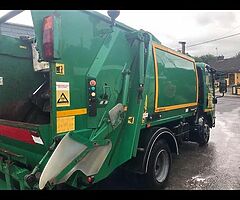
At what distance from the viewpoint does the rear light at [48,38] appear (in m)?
2.51

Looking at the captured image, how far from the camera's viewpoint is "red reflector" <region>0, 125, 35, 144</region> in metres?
2.99

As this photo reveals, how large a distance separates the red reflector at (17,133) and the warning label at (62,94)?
581mm

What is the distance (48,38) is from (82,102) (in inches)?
30.7

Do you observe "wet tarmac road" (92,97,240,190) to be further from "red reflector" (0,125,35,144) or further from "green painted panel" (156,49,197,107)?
"red reflector" (0,125,35,144)

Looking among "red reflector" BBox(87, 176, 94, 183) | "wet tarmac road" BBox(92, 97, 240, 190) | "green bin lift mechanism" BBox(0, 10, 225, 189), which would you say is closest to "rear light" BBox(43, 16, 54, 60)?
"green bin lift mechanism" BBox(0, 10, 225, 189)

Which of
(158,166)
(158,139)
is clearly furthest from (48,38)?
(158,166)

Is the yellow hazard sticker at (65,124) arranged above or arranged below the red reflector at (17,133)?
above

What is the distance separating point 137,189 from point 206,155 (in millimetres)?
2707

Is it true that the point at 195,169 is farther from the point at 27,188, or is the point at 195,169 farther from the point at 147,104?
the point at 27,188

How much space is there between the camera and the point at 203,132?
666 cm

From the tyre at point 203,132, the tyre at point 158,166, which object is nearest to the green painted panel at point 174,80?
the tyre at point 158,166

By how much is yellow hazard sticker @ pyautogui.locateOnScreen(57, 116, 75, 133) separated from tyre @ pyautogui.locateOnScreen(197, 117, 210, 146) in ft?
14.7

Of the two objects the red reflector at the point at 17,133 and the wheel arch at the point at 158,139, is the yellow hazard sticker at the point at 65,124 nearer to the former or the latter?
the red reflector at the point at 17,133

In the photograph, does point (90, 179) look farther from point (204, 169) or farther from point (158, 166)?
Answer: point (204, 169)
